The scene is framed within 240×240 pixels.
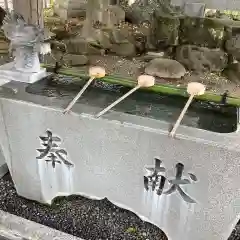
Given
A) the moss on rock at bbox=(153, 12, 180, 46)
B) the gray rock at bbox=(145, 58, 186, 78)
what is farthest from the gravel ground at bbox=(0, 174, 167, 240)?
the moss on rock at bbox=(153, 12, 180, 46)

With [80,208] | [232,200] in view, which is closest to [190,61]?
[232,200]

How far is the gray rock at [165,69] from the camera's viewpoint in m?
1.71

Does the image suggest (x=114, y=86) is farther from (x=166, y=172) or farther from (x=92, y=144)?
(x=166, y=172)

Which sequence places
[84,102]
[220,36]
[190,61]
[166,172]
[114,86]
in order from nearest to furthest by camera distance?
[166,172], [84,102], [114,86], [190,61], [220,36]

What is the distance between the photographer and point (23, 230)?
159 centimetres

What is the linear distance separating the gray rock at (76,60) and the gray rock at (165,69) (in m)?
0.41

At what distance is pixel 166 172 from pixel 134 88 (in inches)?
16.8

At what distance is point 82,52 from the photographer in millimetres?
2182

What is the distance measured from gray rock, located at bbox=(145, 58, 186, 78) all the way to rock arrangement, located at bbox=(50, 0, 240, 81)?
15 cm

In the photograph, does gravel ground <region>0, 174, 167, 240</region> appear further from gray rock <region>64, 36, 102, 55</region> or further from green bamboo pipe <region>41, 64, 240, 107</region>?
gray rock <region>64, 36, 102, 55</region>

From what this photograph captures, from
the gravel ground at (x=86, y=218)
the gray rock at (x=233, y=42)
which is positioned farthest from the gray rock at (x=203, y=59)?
the gravel ground at (x=86, y=218)

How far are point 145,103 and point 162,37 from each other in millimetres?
896

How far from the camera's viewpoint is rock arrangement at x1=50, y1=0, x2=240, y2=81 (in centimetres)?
193

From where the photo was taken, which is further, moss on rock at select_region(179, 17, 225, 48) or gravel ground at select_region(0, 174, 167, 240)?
moss on rock at select_region(179, 17, 225, 48)
